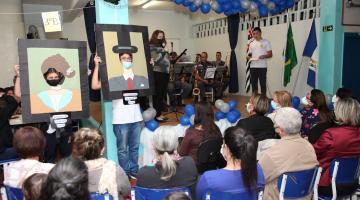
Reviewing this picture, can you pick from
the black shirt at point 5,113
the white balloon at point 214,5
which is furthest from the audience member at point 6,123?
the white balloon at point 214,5

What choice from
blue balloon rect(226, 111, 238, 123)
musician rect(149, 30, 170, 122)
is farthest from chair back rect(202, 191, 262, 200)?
musician rect(149, 30, 170, 122)

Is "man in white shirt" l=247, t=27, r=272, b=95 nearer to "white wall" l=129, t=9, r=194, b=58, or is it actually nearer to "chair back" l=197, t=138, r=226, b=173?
"chair back" l=197, t=138, r=226, b=173

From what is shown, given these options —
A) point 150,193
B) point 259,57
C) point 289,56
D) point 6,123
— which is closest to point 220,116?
point 259,57

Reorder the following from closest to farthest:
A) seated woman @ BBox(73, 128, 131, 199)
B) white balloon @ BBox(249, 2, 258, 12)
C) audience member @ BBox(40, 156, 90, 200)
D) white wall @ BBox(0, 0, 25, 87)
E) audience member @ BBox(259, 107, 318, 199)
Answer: audience member @ BBox(40, 156, 90, 200) < seated woman @ BBox(73, 128, 131, 199) < audience member @ BBox(259, 107, 318, 199) < white balloon @ BBox(249, 2, 258, 12) < white wall @ BBox(0, 0, 25, 87)

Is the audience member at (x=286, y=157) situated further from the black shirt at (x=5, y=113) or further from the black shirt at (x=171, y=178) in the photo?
the black shirt at (x=5, y=113)

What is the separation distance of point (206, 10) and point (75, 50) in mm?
3847

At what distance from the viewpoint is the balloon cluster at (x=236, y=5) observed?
20.7ft

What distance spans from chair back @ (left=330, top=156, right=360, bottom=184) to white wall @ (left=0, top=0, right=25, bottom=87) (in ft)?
21.4

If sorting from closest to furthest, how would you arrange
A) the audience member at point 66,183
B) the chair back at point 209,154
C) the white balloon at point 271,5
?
the audience member at point 66,183
the chair back at point 209,154
the white balloon at point 271,5

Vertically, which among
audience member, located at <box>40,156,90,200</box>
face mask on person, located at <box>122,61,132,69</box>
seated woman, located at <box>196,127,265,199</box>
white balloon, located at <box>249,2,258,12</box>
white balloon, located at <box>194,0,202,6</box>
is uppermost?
white balloon, located at <box>194,0,202,6</box>

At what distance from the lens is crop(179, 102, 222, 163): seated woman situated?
9.57 feet

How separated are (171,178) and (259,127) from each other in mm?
1398

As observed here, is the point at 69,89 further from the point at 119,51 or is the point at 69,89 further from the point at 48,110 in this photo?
the point at 119,51

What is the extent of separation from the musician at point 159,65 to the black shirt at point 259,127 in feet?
7.60
